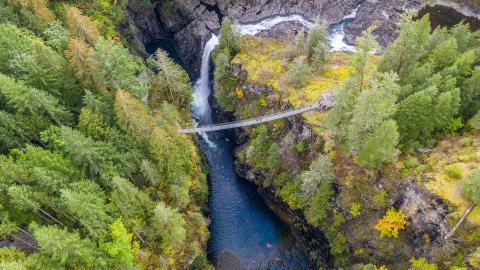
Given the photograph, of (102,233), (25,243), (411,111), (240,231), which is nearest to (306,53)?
(411,111)

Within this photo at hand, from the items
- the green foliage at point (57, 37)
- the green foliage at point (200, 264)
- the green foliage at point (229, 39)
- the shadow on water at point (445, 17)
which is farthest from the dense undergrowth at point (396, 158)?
the shadow on water at point (445, 17)

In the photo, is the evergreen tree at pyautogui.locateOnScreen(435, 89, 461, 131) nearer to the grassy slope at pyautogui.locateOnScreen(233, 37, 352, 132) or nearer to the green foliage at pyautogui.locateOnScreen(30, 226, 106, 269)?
the grassy slope at pyautogui.locateOnScreen(233, 37, 352, 132)

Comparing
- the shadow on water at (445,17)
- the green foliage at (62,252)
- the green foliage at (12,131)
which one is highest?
the shadow on water at (445,17)

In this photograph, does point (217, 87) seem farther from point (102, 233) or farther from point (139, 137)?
point (102, 233)

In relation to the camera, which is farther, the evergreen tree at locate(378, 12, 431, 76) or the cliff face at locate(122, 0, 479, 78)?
the cliff face at locate(122, 0, 479, 78)

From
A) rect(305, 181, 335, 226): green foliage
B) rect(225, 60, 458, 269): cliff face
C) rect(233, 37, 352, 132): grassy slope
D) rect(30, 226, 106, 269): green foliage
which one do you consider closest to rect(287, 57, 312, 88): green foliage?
rect(233, 37, 352, 132): grassy slope

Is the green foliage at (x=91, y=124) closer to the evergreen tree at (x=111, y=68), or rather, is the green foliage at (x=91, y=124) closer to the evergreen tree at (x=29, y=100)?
the evergreen tree at (x=29, y=100)
